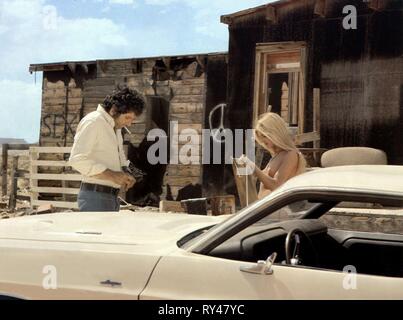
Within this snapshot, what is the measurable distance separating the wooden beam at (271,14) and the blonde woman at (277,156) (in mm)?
7811

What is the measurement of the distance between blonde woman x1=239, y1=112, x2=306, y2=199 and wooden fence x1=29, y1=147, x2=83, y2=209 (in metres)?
10.0

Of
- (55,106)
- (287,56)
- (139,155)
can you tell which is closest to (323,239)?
(287,56)

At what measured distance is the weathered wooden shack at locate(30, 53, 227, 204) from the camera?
13.8 meters

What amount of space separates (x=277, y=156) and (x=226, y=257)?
193 centimetres

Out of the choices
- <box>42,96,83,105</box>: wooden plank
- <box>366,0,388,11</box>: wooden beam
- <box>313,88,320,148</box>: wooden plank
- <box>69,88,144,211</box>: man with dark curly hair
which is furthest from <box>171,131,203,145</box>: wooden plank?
<box>69,88,144,211</box>: man with dark curly hair

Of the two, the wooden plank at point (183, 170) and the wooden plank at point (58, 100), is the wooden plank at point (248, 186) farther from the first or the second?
the wooden plank at point (58, 100)

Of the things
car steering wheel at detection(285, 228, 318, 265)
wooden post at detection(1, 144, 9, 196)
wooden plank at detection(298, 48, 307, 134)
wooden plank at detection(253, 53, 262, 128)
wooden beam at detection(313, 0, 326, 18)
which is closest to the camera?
car steering wheel at detection(285, 228, 318, 265)

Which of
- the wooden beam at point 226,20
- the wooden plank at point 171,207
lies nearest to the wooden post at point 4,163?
the wooden beam at point 226,20

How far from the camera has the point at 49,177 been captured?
14.7 metres

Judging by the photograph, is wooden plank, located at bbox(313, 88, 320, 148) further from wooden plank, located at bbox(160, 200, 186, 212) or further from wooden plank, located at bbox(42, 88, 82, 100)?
wooden plank, located at bbox(42, 88, 82, 100)

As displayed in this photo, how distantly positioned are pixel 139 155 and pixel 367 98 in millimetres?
6505

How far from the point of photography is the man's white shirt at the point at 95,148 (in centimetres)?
460

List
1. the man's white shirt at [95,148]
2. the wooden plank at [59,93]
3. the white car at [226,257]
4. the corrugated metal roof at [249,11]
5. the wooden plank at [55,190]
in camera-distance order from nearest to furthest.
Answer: the white car at [226,257], the man's white shirt at [95,148], the corrugated metal roof at [249,11], the wooden plank at [55,190], the wooden plank at [59,93]

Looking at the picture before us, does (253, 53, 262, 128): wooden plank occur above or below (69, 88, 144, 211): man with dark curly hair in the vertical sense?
above
